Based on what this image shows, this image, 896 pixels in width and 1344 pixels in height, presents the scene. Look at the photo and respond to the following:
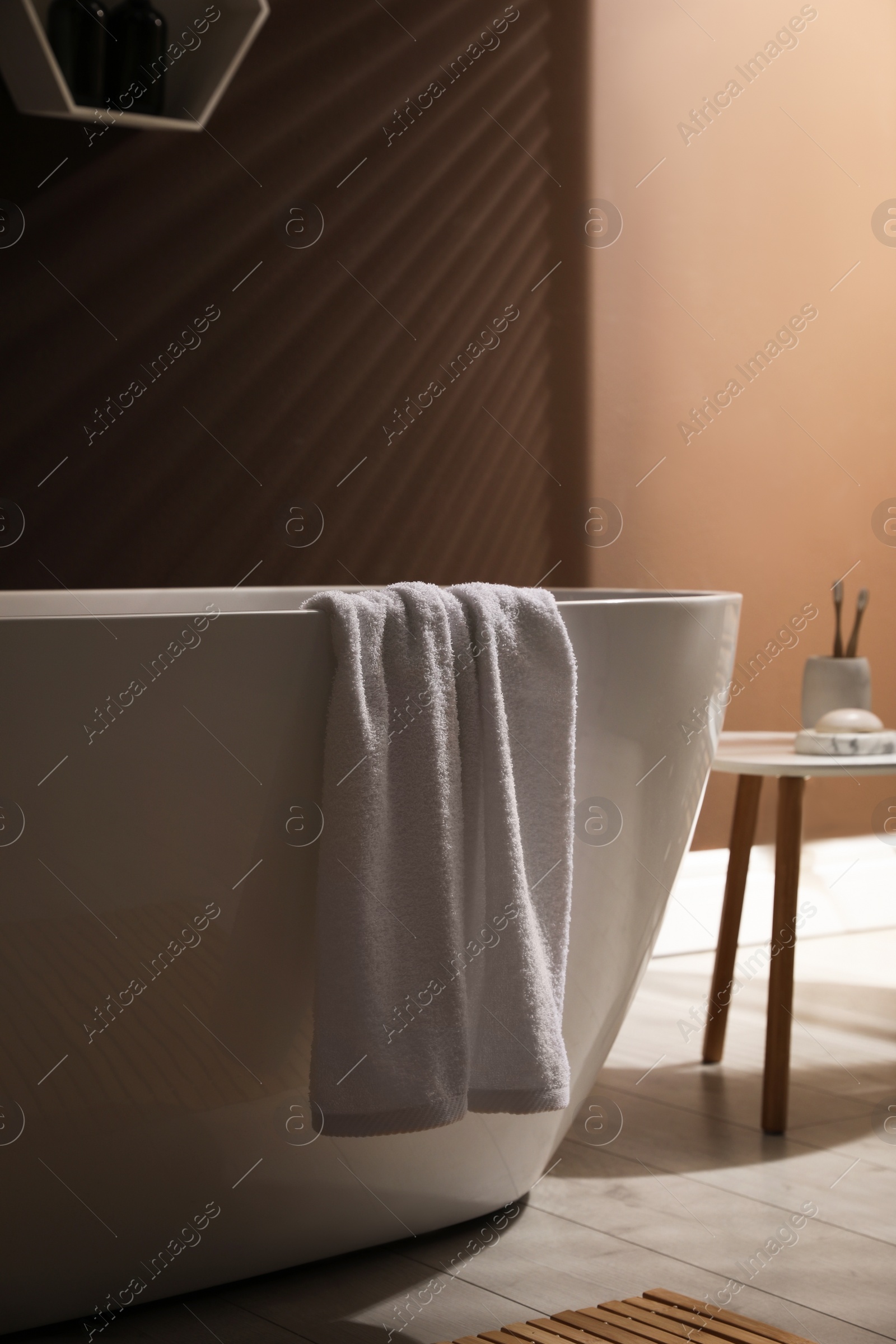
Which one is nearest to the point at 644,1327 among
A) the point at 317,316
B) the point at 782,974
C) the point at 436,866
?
the point at 436,866

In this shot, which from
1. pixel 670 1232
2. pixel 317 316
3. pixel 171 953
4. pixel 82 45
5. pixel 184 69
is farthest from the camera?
pixel 317 316

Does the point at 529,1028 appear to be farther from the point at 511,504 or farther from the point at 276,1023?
the point at 511,504

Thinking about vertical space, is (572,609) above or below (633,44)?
below

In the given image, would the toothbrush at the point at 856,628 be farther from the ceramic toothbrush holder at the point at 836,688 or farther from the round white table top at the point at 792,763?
the round white table top at the point at 792,763

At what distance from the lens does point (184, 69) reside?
218cm

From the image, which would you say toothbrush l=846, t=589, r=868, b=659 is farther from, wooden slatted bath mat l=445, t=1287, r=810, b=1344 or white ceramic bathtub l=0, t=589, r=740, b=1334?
wooden slatted bath mat l=445, t=1287, r=810, b=1344

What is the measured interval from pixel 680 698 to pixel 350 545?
1045mm

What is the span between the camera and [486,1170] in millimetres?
1491

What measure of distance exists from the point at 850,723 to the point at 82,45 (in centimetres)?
153

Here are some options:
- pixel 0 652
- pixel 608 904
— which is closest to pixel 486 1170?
pixel 608 904

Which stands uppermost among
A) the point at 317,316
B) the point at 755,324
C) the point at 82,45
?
the point at 82,45

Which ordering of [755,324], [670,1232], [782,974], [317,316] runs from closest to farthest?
[670,1232] → [782,974] → [317,316] → [755,324]

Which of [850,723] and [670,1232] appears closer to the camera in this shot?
[670,1232]

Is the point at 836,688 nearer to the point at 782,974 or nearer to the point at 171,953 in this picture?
the point at 782,974
